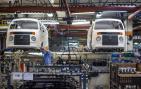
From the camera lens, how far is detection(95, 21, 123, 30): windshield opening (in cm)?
1695

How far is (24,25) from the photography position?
682 inches

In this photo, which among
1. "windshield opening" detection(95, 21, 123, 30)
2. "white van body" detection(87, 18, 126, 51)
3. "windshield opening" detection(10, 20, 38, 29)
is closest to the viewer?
"white van body" detection(87, 18, 126, 51)

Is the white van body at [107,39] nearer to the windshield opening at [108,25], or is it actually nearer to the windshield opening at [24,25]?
the windshield opening at [108,25]

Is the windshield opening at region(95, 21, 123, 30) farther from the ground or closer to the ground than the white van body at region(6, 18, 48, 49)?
farther from the ground

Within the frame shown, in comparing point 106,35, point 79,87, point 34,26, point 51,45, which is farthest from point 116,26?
point 79,87

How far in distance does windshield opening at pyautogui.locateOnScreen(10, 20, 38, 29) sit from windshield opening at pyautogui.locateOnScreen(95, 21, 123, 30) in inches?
114

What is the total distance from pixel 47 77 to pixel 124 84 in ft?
7.36

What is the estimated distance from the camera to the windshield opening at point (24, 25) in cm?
1669

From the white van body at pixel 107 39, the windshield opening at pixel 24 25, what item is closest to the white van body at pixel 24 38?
the windshield opening at pixel 24 25

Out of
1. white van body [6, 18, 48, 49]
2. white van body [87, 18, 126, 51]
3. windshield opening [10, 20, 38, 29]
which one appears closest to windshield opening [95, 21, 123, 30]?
white van body [87, 18, 126, 51]

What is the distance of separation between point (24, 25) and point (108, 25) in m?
4.00

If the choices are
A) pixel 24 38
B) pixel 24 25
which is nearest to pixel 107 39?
pixel 24 38

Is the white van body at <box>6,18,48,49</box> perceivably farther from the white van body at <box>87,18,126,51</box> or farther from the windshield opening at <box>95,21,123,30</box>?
the windshield opening at <box>95,21,123,30</box>

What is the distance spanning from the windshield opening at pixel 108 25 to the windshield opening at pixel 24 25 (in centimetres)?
290
